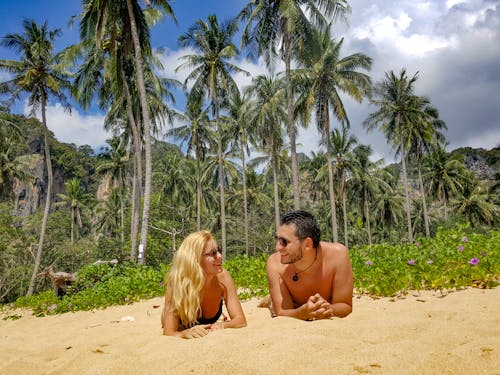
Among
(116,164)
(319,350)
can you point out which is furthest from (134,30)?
(116,164)

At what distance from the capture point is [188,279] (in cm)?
329

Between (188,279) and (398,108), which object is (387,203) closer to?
(398,108)

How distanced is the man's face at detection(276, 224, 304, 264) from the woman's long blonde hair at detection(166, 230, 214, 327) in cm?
70

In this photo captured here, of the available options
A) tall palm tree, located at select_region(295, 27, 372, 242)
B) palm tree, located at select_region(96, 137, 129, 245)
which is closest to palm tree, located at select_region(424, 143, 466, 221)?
tall palm tree, located at select_region(295, 27, 372, 242)

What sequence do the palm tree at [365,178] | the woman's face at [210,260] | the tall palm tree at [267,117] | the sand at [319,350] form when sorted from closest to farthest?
the sand at [319,350] < the woman's face at [210,260] < the tall palm tree at [267,117] < the palm tree at [365,178]

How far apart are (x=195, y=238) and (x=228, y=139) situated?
84.7 feet

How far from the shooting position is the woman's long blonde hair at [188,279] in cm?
329

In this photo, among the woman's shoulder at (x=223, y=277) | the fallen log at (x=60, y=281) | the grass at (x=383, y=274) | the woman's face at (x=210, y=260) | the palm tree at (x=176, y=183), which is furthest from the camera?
the palm tree at (x=176, y=183)

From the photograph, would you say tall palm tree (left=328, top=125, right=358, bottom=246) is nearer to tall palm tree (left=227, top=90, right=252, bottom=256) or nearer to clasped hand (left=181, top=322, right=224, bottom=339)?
tall palm tree (left=227, top=90, right=252, bottom=256)

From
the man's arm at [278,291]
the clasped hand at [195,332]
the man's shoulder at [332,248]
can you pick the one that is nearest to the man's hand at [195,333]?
the clasped hand at [195,332]

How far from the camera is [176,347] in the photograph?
8.62 feet

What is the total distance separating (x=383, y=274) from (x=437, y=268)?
773mm

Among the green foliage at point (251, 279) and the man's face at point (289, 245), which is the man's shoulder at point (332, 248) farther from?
the green foliage at point (251, 279)

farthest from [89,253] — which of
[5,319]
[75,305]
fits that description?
[75,305]
